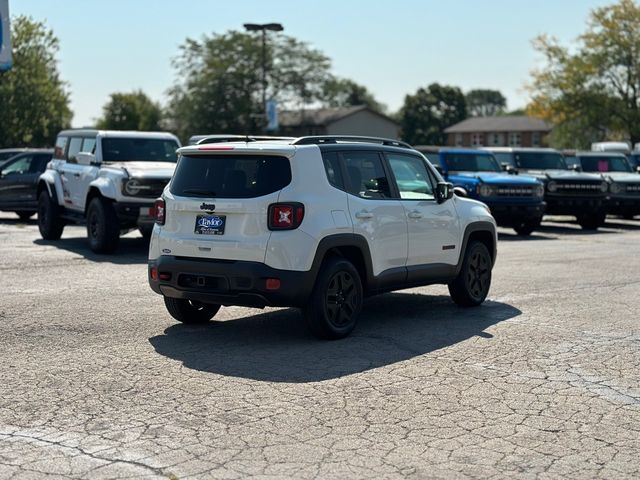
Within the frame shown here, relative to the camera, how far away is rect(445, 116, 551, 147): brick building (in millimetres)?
116812

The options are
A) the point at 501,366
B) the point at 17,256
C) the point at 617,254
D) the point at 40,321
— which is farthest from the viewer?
the point at 617,254

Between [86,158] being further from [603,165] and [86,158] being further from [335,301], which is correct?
[603,165]

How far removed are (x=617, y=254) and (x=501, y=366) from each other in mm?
9738

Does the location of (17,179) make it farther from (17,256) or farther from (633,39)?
(633,39)

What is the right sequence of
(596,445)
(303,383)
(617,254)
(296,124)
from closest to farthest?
(596,445), (303,383), (617,254), (296,124)

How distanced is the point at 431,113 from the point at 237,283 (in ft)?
391

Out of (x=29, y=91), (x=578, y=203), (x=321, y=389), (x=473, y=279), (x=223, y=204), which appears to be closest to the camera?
(x=321, y=389)

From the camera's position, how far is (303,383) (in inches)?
267

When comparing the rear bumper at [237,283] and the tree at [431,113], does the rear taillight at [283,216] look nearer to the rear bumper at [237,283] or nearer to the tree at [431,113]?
the rear bumper at [237,283]

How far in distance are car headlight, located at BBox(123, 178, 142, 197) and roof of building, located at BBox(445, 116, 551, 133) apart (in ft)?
341

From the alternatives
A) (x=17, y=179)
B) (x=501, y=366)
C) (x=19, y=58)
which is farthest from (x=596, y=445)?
(x=19, y=58)

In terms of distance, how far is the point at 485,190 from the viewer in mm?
20594

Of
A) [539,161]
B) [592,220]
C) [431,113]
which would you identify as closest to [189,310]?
[592,220]

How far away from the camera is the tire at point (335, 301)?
8094 mm
